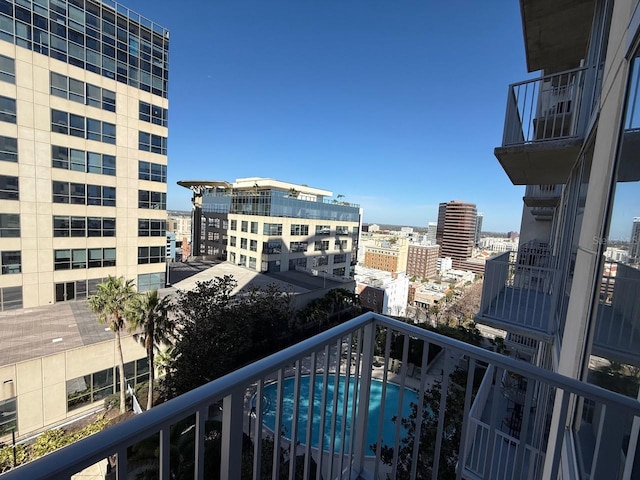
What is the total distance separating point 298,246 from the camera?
24.6 meters

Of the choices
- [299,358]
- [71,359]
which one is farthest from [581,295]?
[71,359]

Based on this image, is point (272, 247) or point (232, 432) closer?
point (232, 432)

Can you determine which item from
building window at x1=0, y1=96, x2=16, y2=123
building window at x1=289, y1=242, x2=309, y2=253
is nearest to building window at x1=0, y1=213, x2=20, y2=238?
building window at x1=0, y1=96, x2=16, y2=123

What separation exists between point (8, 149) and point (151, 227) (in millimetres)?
5978

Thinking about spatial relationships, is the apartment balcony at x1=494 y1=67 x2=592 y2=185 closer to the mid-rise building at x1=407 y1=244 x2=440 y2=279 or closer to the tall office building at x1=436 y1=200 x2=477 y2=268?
the mid-rise building at x1=407 y1=244 x2=440 y2=279

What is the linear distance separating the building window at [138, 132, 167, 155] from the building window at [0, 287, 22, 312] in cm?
808

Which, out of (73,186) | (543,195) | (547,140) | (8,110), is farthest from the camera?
(73,186)

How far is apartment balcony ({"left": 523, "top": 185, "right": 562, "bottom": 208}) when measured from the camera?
6.76m

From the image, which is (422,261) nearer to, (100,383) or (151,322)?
(151,322)

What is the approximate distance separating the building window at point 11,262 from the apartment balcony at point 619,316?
17.4 m

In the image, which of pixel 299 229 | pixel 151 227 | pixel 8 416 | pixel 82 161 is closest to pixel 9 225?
pixel 82 161

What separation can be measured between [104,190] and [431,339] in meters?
16.8

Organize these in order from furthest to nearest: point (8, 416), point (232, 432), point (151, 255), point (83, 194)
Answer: point (151, 255) → point (83, 194) → point (8, 416) → point (232, 432)

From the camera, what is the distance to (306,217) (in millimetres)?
25078
